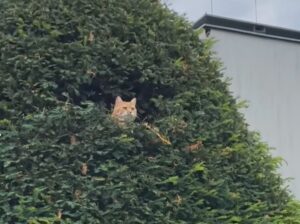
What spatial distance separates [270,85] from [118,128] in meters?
4.30

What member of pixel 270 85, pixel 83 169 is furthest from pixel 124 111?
pixel 270 85

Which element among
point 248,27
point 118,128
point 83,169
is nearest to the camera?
point 83,169

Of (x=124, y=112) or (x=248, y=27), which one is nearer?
(x=124, y=112)

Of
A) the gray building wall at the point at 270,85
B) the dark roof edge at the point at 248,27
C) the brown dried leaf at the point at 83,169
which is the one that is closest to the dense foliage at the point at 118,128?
the brown dried leaf at the point at 83,169

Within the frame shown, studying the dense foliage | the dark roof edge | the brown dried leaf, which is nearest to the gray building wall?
the dark roof edge

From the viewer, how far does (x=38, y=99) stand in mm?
3465

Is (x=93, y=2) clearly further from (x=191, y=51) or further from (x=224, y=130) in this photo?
(x=224, y=130)

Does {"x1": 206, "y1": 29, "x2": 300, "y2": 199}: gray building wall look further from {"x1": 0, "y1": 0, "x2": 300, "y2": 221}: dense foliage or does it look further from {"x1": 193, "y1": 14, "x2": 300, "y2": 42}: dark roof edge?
{"x1": 0, "y1": 0, "x2": 300, "y2": 221}: dense foliage

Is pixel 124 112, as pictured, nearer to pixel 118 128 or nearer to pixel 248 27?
pixel 118 128

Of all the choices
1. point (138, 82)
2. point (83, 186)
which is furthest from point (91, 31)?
point (83, 186)

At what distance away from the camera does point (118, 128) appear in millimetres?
3479

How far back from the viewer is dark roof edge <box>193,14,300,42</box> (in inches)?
281

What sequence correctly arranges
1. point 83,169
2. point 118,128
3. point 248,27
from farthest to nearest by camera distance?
point 248,27, point 118,128, point 83,169

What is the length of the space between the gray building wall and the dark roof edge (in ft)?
0.16
